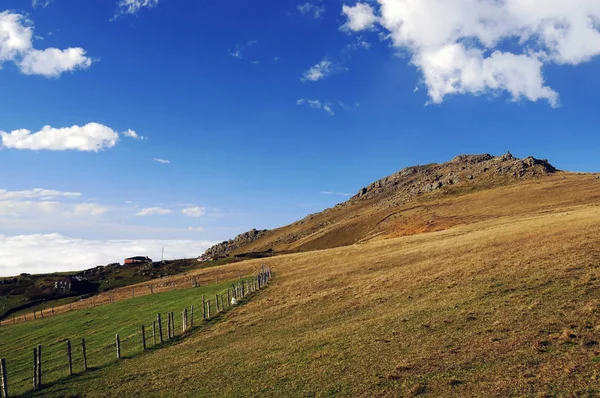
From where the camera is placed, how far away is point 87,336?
45.4 metres

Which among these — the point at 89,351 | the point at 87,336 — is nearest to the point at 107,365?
the point at 89,351

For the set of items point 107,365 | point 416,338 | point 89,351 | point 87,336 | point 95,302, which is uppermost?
point 416,338

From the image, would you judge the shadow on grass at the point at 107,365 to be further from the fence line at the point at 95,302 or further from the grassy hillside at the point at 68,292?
the grassy hillside at the point at 68,292

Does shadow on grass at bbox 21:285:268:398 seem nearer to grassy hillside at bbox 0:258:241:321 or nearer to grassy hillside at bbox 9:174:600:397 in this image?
grassy hillside at bbox 9:174:600:397

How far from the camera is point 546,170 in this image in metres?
180

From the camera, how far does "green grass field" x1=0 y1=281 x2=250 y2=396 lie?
30.9 meters

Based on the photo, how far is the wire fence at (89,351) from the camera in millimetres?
26156

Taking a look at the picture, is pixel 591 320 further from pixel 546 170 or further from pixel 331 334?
pixel 546 170

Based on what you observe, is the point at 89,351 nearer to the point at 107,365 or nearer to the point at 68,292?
the point at 107,365

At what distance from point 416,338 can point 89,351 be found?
1132 inches

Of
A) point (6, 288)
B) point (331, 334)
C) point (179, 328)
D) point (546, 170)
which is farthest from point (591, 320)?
point (546, 170)

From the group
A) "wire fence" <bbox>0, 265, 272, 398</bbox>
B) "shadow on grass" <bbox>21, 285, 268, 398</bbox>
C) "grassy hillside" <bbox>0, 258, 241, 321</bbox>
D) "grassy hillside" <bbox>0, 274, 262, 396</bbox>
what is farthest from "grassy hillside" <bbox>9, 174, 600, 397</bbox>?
"grassy hillside" <bbox>0, 258, 241, 321</bbox>

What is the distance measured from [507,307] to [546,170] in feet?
598

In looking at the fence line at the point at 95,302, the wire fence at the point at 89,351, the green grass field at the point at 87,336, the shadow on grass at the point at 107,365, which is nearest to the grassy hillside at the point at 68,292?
the fence line at the point at 95,302
